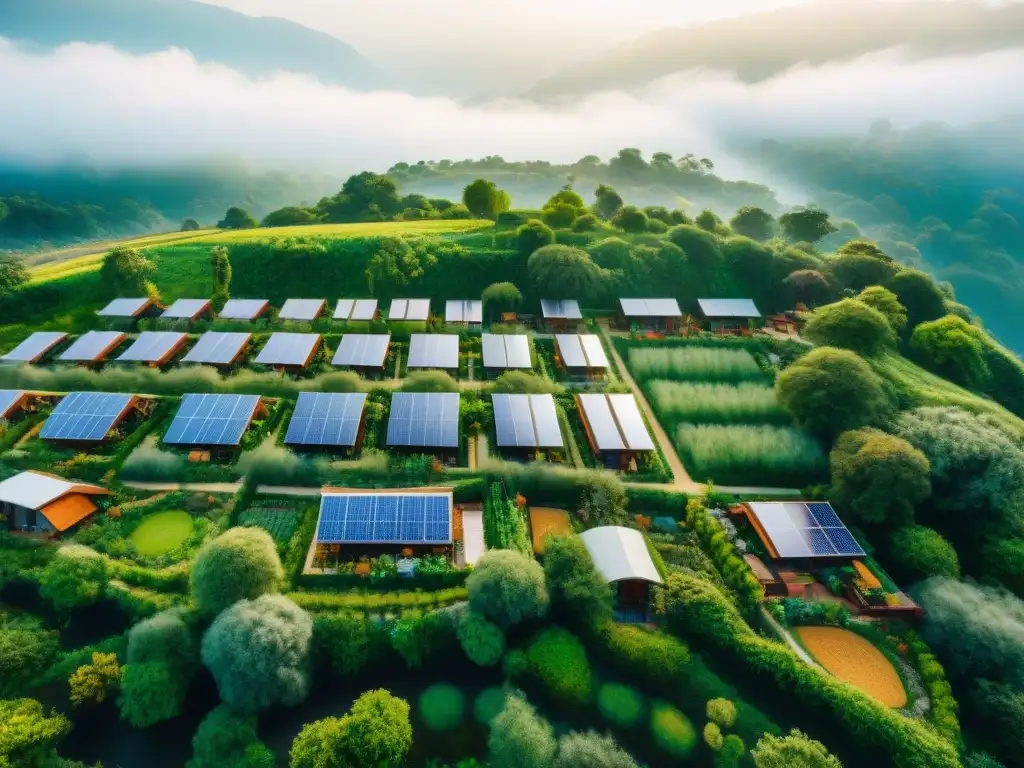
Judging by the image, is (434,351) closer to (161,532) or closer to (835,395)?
(161,532)

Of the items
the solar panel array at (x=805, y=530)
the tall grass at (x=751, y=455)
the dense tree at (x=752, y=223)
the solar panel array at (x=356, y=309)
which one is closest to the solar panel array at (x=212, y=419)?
the solar panel array at (x=356, y=309)

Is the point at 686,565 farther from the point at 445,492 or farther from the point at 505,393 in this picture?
the point at 505,393

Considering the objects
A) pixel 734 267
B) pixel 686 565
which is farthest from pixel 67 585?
pixel 734 267

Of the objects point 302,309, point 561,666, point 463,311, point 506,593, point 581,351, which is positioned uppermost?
point 302,309

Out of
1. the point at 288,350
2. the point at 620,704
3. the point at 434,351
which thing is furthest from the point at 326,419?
the point at 620,704

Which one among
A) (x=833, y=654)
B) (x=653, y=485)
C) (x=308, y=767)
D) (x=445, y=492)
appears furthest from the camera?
(x=653, y=485)

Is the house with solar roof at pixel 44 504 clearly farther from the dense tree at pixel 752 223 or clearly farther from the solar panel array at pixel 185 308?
the dense tree at pixel 752 223
